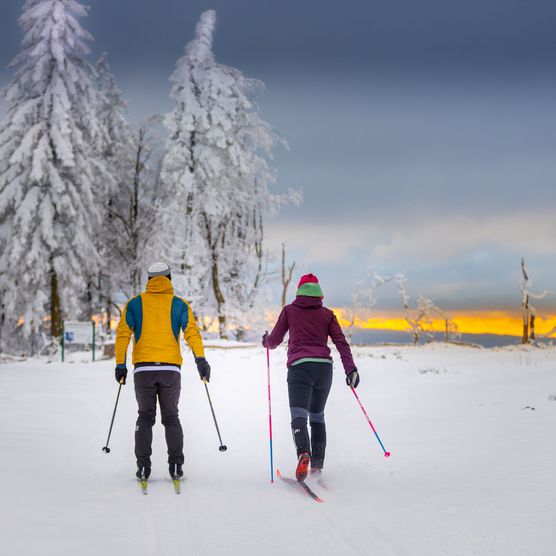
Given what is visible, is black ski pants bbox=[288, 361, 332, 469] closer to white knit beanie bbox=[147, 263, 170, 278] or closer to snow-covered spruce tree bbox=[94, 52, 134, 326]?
white knit beanie bbox=[147, 263, 170, 278]

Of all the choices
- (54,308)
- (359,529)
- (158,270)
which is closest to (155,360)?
(158,270)

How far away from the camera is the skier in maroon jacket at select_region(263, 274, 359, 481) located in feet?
20.6

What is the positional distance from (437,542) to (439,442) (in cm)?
388

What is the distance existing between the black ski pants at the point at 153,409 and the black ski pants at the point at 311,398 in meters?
1.21

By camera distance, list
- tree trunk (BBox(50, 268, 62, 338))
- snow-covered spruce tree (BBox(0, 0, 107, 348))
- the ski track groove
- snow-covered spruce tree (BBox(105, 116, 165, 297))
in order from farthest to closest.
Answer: snow-covered spruce tree (BBox(105, 116, 165, 297)), tree trunk (BBox(50, 268, 62, 338)), snow-covered spruce tree (BBox(0, 0, 107, 348)), the ski track groove

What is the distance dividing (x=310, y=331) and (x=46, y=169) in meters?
21.2

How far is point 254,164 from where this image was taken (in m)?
27.7

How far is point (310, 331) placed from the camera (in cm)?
640

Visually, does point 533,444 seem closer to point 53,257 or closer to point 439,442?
→ point 439,442

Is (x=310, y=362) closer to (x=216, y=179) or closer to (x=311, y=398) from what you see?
(x=311, y=398)

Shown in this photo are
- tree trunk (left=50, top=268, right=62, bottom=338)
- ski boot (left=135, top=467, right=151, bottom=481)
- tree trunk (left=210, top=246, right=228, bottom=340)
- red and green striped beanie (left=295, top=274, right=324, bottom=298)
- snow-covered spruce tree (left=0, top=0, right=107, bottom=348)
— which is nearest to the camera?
ski boot (left=135, top=467, right=151, bottom=481)

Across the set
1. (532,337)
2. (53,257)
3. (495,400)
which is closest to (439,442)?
(495,400)

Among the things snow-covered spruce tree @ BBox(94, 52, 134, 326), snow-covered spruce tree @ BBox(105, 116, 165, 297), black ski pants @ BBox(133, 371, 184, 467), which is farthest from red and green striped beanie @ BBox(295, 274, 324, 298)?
snow-covered spruce tree @ BBox(94, 52, 134, 326)

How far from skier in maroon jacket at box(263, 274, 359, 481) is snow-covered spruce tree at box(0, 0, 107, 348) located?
19.9m
